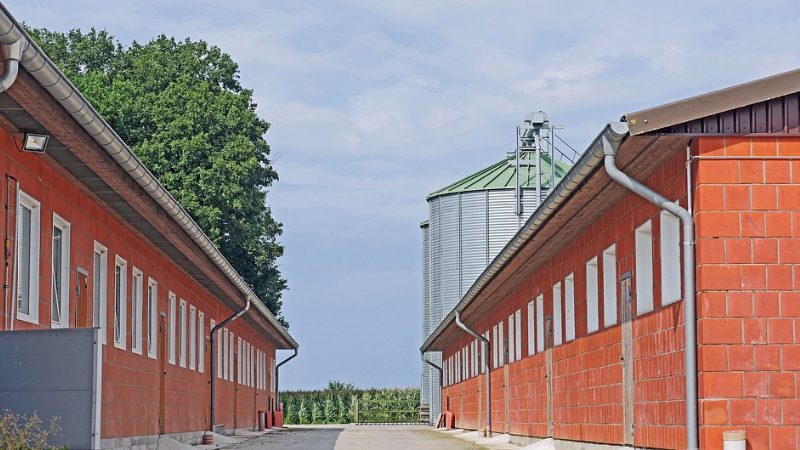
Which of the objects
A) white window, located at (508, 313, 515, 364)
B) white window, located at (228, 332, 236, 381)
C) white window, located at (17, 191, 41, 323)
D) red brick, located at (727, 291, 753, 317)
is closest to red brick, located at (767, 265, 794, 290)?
red brick, located at (727, 291, 753, 317)

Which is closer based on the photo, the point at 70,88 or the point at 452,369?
the point at 70,88

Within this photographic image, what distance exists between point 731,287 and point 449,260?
36.6 m

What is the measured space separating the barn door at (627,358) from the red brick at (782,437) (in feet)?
13.1

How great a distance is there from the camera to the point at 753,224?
40.5 ft

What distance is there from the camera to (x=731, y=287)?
40.2ft

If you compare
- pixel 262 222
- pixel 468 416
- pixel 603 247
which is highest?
pixel 262 222

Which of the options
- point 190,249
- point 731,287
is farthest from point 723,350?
point 190,249

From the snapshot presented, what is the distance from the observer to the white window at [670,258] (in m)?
13.7

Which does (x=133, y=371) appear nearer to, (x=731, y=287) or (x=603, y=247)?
(x=603, y=247)

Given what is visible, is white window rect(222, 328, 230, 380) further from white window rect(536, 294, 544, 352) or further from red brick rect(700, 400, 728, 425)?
red brick rect(700, 400, 728, 425)

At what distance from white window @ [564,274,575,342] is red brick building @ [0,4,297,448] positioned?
5.85 m

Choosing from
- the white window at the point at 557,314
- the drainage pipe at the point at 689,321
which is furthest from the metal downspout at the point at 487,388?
the drainage pipe at the point at 689,321

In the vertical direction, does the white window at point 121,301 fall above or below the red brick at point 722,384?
above

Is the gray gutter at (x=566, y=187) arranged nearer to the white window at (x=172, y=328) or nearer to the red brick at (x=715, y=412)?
the red brick at (x=715, y=412)
